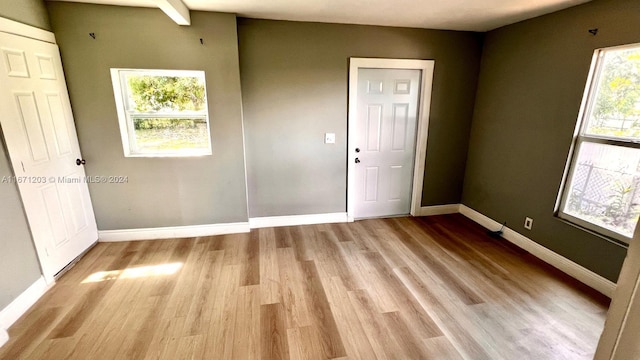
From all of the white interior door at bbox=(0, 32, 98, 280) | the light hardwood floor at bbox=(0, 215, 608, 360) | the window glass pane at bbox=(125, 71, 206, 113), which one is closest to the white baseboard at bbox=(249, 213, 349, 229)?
the light hardwood floor at bbox=(0, 215, 608, 360)

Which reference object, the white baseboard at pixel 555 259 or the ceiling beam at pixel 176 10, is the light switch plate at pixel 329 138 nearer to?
the ceiling beam at pixel 176 10

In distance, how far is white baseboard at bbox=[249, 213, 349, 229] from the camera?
357 cm

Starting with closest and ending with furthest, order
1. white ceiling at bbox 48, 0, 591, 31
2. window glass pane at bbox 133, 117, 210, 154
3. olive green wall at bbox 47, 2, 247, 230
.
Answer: white ceiling at bbox 48, 0, 591, 31 < olive green wall at bbox 47, 2, 247, 230 < window glass pane at bbox 133, 117, 210, 154

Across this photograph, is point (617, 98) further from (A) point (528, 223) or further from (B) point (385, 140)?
(B) point (385, 140)

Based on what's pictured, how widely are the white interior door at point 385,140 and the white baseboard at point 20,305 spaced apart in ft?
10.4

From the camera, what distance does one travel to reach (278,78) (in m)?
3.18

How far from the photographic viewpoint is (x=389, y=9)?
2662 mm

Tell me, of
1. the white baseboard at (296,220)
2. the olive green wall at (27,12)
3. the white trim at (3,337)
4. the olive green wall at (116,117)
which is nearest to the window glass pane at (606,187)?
the white baseboard at (296,220)

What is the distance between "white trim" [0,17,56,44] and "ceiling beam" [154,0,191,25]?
42.4 inches

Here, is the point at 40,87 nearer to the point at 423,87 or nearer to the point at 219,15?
the point at 219,15

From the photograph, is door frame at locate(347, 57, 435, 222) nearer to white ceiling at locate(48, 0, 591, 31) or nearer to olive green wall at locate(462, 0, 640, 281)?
white ceiling at locate(48, 0, 591, 31)

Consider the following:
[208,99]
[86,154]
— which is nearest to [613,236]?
[208,99]

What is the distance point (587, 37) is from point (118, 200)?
471cm

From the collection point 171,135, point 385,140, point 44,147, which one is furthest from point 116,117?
point 385,140
